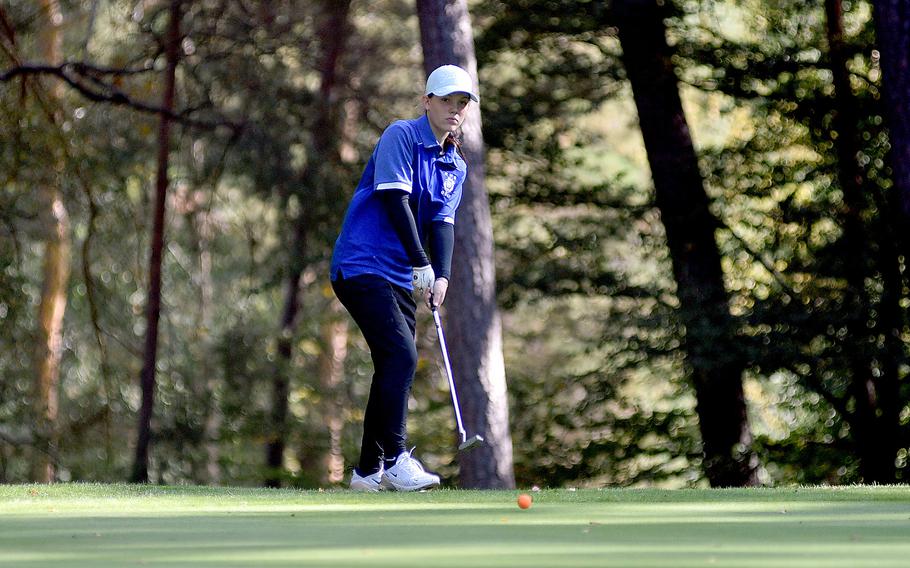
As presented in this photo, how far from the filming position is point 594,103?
14945 millimetres

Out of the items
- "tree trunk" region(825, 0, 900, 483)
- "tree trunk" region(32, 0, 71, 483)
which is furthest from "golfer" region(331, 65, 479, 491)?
"tree trunk" region(32, 0, 71, 483)

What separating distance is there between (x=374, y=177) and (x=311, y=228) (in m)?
8.84

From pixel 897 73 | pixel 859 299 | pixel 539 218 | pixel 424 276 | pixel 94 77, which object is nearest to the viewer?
pixel 424 276

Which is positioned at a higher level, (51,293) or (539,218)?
(51,293)

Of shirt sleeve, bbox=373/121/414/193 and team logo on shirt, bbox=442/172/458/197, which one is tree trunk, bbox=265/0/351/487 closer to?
team logo on shirt, bbox=442/172/458/197

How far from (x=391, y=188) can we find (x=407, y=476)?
4.24ft

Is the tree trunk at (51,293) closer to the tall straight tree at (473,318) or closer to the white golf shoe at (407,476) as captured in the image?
the tall straight tree at (473,318)

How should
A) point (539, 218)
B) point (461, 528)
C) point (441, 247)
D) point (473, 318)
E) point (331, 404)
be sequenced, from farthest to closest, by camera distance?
point (331, 404), point (539, 218), point (473, 318), point (441, 247), point (461, 528)

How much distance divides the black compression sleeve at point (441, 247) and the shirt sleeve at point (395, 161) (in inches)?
12.1

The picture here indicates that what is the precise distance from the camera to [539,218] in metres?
14.8

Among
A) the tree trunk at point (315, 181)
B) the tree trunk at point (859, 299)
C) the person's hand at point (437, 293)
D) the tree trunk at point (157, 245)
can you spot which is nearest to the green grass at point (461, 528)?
the person's hand at point (437, 293)

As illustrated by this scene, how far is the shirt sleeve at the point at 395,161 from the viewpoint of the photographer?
693cm

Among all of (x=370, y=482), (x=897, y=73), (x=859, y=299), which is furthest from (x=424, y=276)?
(x=859, y=299)

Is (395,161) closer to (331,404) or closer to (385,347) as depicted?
(385,347)
